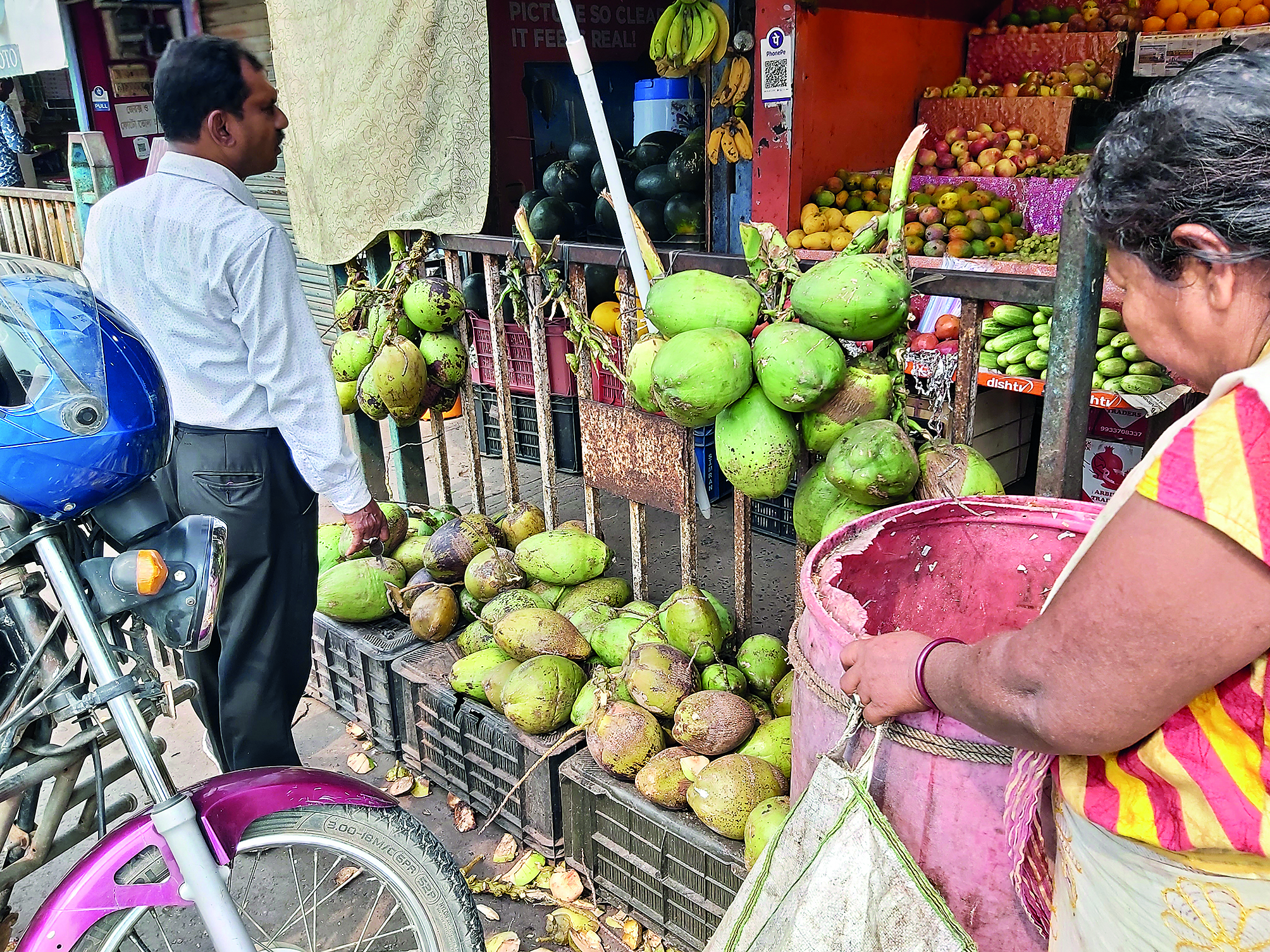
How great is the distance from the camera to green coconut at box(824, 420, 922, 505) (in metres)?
1.95

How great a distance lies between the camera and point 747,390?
221 centimetres

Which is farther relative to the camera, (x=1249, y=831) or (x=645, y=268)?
(x=645, y=268)

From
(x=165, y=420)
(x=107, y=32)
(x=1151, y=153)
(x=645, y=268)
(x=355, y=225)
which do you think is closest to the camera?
(x=1151, y=153)

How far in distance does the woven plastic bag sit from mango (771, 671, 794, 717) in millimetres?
1025

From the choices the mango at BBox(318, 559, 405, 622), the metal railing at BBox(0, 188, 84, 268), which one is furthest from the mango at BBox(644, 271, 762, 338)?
the metal railing at BBox(0, 188, 84, 268)

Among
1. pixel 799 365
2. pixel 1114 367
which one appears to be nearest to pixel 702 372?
pixel 799 365

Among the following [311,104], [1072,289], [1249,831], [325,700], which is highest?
[311,104]

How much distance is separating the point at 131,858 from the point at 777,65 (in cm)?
435

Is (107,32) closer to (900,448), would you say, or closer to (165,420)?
(165,420)

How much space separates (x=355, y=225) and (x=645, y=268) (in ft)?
6.14

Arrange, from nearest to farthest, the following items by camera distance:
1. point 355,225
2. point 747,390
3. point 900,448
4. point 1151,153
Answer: point 1151,153 → point 900,448 → point 747,390 → point 355,225

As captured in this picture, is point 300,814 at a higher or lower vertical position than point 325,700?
higher

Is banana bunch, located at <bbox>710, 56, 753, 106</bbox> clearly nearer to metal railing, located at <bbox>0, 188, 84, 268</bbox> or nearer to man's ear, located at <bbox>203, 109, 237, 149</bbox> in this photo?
man's ear, located at <bbox>203, 109, 237, 149</bbox>

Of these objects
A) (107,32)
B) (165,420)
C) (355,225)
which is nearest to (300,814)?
(165,420)
